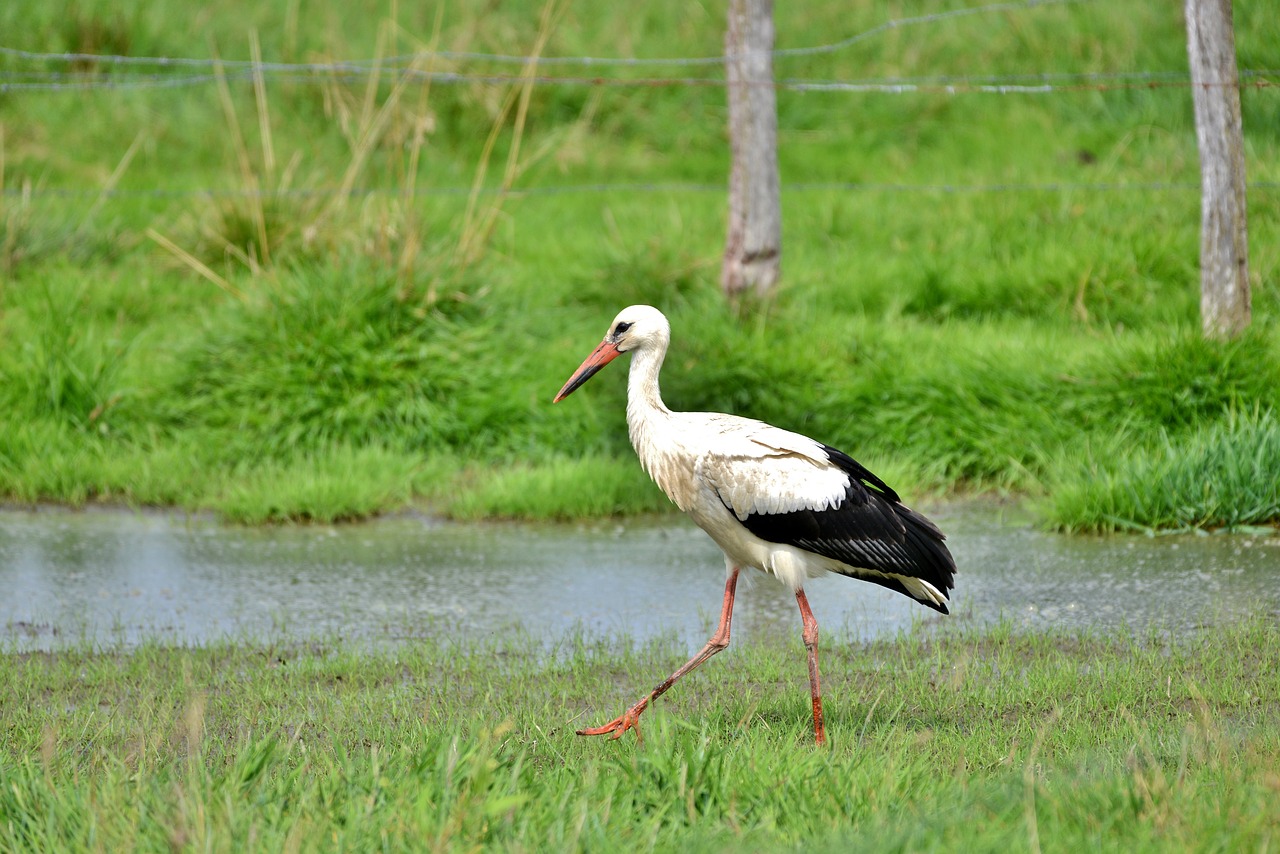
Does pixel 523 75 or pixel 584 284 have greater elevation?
pixel 523 75

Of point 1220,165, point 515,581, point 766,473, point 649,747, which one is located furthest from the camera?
point 1220,165

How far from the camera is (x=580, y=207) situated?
11570 mm

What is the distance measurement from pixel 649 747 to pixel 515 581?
9.42 feet

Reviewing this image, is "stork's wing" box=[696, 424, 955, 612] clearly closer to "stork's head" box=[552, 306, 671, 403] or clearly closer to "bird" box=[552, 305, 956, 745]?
"bird" box=[552, 305, 956, 745]

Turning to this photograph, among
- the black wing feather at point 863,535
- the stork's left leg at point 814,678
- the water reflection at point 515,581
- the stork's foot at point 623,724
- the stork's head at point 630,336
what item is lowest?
the water reflection at point 515,581

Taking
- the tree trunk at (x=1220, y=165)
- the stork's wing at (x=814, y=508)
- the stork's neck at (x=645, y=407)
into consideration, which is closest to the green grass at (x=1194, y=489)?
the tree trunk at (x=1220, y=165)

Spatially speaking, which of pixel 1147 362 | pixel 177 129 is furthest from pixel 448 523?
pixel 177 129

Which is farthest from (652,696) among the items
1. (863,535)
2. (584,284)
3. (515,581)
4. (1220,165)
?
(584,284)

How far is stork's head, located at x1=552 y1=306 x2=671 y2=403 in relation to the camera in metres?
5.10

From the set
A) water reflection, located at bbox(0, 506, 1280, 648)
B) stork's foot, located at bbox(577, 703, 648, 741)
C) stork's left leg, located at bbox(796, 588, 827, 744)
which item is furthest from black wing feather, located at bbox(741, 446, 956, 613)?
water reflection, located at bbox(0, 506, 1280, 648)

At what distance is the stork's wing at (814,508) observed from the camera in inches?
184

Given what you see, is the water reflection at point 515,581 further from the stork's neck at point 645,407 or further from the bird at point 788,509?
the stork's neck at point 645,407

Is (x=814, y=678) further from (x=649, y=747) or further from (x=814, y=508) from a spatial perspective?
(x=649, y=747)

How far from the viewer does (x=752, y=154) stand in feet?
28.1
